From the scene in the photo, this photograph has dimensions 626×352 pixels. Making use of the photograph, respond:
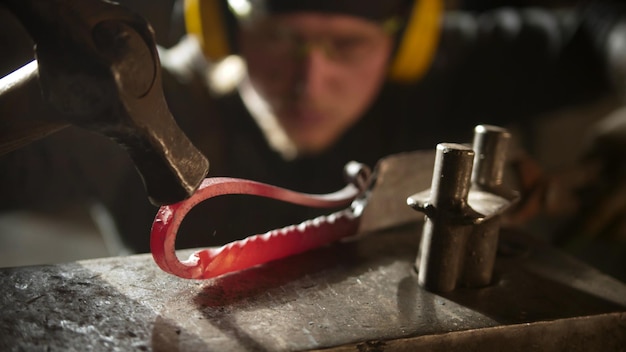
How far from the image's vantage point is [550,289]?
2.72 ft

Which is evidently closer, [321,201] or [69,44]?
[69,44]

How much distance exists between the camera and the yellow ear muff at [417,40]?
1.85m

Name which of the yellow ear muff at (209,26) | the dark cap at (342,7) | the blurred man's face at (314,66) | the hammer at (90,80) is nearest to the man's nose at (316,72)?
the blurred man's face at (314,66)

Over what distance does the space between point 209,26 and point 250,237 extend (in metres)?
1.13

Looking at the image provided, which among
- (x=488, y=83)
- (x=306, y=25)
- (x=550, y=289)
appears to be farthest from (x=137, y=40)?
(x=488, y=83)

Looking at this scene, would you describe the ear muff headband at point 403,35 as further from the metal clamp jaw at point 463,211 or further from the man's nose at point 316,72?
the metal clamp jaw at point 463,211

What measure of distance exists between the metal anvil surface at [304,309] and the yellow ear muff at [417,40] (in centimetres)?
119

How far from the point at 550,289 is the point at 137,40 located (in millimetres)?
688

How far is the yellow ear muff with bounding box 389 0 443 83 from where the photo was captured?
1850 millimetres

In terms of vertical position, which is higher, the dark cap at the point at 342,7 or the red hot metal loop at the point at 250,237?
the dark cap at the point at 342,7

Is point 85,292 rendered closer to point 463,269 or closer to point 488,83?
point 463,269

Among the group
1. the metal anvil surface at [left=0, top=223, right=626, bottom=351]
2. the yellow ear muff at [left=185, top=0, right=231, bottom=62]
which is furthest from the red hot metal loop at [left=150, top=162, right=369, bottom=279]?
the yellow ear muff at [left=185, top=0, right=231, bottom=62]

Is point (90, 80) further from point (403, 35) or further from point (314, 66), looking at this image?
point (403, 35)

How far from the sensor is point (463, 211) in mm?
736
